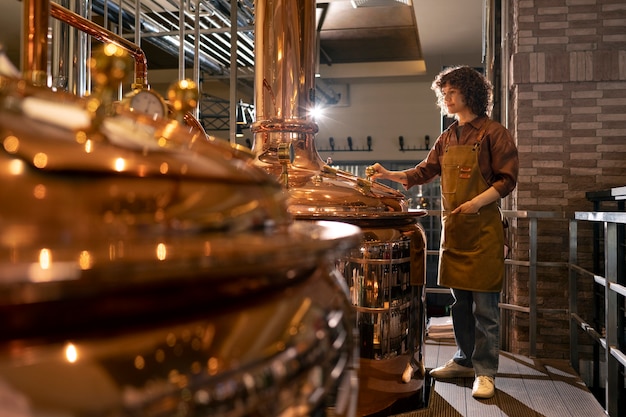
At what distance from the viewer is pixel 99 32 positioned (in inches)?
55.2

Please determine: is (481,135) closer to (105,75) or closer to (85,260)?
(105,75)

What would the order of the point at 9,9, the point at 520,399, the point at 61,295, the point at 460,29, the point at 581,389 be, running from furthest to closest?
the point at 460,29, the point at 9,9, the point at 581,389, the point at 520,399, the point at 61,295

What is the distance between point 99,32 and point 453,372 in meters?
2.55

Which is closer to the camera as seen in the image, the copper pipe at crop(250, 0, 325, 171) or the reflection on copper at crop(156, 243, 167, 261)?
the reflection on copper at crop(156, 243, 167, 261)

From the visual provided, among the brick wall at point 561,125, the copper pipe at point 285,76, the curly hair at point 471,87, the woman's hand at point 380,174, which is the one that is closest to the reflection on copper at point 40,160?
the copper pipe at point 285,76

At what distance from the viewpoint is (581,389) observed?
3.16m

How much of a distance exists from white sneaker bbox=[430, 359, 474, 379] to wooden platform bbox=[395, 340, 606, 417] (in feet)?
0.09

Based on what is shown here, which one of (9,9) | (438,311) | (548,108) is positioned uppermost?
(9,9)

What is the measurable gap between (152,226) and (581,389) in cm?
324

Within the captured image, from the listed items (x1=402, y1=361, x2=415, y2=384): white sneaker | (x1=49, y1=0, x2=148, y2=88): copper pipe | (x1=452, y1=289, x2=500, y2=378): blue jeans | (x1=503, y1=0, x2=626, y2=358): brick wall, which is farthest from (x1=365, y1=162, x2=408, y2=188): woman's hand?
(x1=503, y1=0, x2=626, y2=358): brick wall

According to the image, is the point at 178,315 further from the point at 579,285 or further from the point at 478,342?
the point at 579,285

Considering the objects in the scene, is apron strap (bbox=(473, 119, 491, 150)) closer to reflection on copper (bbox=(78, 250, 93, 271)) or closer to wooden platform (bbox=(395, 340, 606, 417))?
wooden platform (bbox=(395, 340, 606, 417))

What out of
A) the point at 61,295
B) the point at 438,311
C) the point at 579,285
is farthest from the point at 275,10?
the point at 438,311

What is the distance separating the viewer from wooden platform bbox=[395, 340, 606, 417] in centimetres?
270
